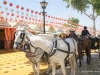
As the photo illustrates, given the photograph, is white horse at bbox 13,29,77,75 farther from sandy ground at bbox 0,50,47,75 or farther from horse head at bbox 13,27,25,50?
sandy ground at bbox 0,50,47,75

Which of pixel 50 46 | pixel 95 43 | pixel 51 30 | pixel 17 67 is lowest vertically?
pixel 17 67

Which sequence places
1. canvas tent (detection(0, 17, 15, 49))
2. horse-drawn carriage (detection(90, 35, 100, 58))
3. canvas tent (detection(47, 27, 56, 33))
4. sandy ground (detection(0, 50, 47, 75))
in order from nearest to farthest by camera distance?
sandy ground (detection(0, 50, 47, 75)) → horse-drawn carriage (detection(90, 35, 100, 58)) → canvas tent (detection(0, 17, 15, 49)) → canvas tent (detection(47, 27, 56, 33))

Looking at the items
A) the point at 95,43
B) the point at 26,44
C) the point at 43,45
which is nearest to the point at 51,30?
the point at 95,43

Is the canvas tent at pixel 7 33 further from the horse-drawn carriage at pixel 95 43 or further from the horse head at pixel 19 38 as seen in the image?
the horse head at pixel 19 38

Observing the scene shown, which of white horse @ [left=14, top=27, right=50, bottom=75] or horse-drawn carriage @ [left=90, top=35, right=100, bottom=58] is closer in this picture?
white horse @ [left=14, top=27, right=50, bottom=75]

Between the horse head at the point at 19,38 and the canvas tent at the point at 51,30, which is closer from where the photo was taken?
the horse head at the point at 19,38

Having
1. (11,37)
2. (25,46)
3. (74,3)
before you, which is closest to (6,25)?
(11,37)

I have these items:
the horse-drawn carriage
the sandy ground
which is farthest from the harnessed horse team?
the horse-drawn carriage

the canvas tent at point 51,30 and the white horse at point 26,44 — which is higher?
the canvas tent at point 51,30

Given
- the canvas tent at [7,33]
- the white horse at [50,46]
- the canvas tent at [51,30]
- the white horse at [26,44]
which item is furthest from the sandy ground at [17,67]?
the canvas tent at [51,30]

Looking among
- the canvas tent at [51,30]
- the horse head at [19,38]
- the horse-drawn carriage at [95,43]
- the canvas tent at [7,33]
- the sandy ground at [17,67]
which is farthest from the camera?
the canvas tent at [51,30]

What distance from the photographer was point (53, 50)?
17.3 ft

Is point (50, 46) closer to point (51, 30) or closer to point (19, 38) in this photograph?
point (19, 38)

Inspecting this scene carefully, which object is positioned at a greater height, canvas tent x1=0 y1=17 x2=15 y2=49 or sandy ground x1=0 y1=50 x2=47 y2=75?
canvas tent x1=0 y1=17 x2=15 y2=49
